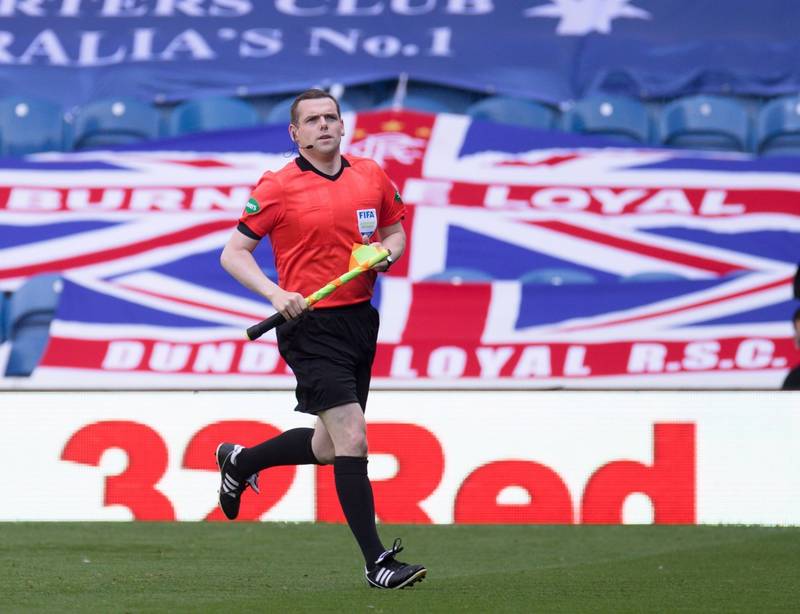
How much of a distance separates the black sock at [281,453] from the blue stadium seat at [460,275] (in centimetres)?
558

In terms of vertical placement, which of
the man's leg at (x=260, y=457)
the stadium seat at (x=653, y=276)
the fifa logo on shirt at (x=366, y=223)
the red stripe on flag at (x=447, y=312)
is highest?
the fifa logo on shirt at (x=366, y=223)

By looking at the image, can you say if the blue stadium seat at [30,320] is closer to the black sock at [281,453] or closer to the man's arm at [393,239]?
the black sock at [281,453]

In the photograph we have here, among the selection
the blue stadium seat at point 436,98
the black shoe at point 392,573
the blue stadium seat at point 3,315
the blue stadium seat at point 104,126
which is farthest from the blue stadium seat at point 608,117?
the black shoe at point 392,573

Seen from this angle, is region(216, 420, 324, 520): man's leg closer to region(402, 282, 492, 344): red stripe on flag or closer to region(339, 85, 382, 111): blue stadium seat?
region(402, 282, 492, 344): red stripe on flag

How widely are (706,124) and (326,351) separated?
314 inches

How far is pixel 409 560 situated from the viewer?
5.98 metres

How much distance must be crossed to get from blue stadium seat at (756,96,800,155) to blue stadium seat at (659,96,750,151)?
0.42ft

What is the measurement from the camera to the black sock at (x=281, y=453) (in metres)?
5.25

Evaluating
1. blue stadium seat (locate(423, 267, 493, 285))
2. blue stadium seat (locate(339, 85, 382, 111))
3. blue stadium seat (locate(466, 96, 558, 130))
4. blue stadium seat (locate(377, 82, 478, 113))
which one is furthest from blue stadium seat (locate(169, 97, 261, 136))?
blue stadium seat (locate(423, 267, 493, 285))

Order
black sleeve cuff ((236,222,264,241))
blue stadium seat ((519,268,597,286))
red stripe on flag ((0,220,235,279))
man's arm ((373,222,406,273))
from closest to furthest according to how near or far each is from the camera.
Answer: black sleeve cuff ((236,222,264,241)) < man's arm ((373,222,406,273)) < blue stadium seat ((519,268,597,286)) < red stripe on flag ((0,220,235,279))

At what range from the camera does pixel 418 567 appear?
4660 mm

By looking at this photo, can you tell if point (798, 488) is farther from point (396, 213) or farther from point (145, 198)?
point (145, 198)

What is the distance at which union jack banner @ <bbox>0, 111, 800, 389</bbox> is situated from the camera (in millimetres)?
10391

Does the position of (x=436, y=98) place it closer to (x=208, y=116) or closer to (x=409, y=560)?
(x=208, y=116)
